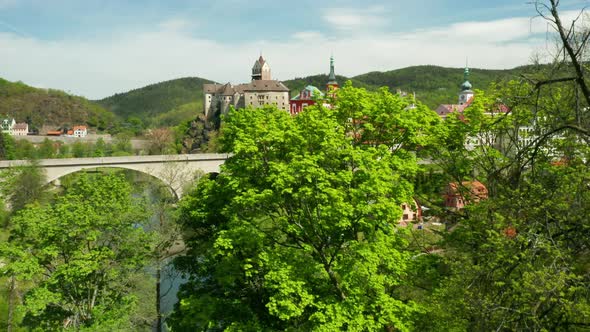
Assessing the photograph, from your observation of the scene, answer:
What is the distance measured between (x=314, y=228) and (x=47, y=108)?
146140 millimetres

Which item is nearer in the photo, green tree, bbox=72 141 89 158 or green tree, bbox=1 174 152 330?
green tree, bbox=1 174 152 330

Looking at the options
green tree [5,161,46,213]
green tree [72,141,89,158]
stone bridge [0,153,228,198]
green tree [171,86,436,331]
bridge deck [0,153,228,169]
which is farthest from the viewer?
green tree [72,141,89,158]

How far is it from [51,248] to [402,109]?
9952mm

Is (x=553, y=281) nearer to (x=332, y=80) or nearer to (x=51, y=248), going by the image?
(x=51, y=248)

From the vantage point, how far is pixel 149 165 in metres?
52.1

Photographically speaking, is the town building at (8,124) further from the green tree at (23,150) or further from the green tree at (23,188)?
the green tree at (23,188)

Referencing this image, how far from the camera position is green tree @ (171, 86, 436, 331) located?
982cm

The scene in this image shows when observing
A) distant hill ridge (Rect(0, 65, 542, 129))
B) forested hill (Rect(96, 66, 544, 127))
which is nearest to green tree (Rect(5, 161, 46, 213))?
distant hill ridge (Rect(0, 65, 542, 129))

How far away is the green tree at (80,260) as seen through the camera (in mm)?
12445

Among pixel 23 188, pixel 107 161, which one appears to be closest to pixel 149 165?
pixel 107 161

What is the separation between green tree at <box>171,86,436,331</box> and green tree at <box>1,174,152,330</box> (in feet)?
6.59

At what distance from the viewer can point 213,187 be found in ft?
45.1

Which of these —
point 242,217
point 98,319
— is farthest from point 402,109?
point 98,319

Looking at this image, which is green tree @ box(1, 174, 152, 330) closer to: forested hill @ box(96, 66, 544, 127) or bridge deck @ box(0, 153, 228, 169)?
bridge deck @ box(0, 153, 228, 169)
